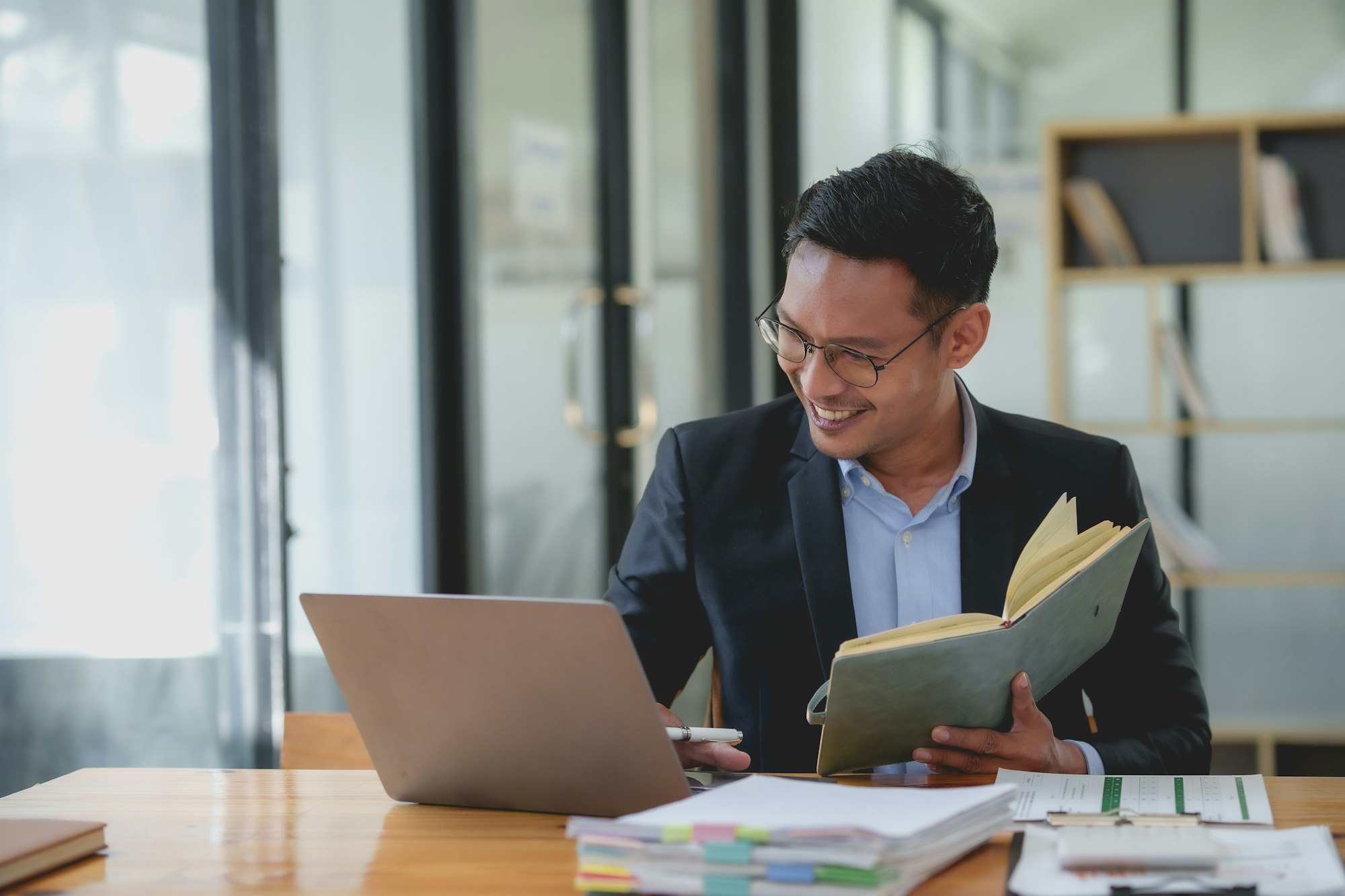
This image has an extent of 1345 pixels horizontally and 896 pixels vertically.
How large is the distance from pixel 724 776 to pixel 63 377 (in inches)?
48.8

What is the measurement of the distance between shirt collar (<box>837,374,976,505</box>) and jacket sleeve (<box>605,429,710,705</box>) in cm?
20

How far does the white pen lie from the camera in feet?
3.97

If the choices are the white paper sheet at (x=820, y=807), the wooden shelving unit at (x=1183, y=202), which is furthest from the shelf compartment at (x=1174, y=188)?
the white paper sheet at (x=820, y=807)

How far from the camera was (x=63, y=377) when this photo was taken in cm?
196

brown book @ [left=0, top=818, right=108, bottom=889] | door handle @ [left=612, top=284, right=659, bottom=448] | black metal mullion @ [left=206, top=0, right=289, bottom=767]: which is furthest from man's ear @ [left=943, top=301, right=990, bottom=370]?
door handle @ [left=612, top=284, right=659, bottom=448]

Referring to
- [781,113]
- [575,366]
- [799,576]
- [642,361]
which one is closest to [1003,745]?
[799,576]

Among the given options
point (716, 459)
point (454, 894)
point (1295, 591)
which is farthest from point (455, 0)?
point (1295, 591)

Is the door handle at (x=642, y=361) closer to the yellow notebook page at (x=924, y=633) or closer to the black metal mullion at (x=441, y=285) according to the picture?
the black metal mullion at (x=441, y=285)

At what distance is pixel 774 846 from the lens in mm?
927

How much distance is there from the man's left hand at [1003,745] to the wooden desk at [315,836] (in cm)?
2

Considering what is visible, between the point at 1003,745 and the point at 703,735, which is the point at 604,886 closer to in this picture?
the point at 703,735

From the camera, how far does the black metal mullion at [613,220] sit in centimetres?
348

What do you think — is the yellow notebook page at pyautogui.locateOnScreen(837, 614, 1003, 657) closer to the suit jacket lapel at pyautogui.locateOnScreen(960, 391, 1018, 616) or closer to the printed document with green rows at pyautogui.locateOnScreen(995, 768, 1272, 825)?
the printed document with green rows at pyautogui.locateOnScreen(995, 768, 1272, 825)

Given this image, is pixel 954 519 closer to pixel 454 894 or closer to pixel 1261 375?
pixel 454 894
